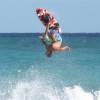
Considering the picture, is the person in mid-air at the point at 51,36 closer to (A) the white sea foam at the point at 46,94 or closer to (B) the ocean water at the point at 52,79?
(A) the white sea foam at the point at 46,94

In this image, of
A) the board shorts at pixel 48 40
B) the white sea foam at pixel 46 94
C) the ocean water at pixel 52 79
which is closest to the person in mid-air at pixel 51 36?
the board shorts at pixel 48 40

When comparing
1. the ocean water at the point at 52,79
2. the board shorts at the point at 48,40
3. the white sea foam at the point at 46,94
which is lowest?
the ocean water at the point at 52,79

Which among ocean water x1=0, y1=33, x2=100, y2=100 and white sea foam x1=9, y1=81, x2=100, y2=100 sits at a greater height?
white sea foam x1=9, y1=81, x2=100, y2=100

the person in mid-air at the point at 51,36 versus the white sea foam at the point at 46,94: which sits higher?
the person in mid-air at the point at 51,36

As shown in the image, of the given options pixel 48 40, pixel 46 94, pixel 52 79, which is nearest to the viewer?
pixel 48 40

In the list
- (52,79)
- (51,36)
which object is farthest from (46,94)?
(51,36)

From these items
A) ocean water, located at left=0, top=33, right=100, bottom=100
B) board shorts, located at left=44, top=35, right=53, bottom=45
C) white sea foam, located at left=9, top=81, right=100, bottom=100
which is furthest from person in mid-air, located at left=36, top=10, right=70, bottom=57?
ocean water, located at left=0, top=33, right=100, bottom=100

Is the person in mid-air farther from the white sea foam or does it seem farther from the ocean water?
the ocean water

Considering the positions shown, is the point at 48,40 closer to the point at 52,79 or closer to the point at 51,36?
the point at 51,36

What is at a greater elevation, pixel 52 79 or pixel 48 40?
pixel 48 40

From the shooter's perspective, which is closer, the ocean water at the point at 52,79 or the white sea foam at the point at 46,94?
the white sea foam at the point at 46,94

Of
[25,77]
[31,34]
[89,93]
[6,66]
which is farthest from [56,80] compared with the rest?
[31,34]

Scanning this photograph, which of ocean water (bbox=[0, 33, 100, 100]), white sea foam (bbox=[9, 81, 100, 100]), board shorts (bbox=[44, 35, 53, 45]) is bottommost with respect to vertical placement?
ocean water (bbox=[0, 33, 100, 100])

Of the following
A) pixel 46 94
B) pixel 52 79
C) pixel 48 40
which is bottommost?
pixel 52 79
